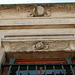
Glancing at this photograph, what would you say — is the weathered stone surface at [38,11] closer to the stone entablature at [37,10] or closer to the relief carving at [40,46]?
the stone entablature at [37,10]

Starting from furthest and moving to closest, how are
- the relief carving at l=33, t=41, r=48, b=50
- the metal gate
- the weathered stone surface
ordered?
the weathered stone surface
the relief carving at l=33, t=41, r=48, b=50
the metal gate

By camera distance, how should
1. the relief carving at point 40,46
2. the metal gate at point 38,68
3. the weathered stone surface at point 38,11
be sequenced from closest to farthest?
the metal gate at point 38,68
the relief carving at point 40,46
the weathered stone surface at point 38,11

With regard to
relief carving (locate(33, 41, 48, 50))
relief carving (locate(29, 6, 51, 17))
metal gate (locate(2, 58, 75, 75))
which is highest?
relief carving (locate(29, 6, 51, 17))

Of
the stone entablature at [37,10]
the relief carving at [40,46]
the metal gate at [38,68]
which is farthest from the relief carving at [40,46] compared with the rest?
the stone entablature at [37,10]

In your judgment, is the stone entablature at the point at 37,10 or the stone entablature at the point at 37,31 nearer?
the stone entablature at the point at 37,31

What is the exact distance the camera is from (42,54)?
439 cm

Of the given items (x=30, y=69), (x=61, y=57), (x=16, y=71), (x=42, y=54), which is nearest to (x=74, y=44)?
(x=61, y=57)

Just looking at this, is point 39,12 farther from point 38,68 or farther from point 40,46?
point 38,68

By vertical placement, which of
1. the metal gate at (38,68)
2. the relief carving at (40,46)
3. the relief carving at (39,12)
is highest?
the relief carving at (39,12)

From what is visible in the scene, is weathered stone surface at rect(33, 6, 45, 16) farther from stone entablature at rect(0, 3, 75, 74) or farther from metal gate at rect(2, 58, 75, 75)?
metal gate at rect(2, 58, 75, 75)

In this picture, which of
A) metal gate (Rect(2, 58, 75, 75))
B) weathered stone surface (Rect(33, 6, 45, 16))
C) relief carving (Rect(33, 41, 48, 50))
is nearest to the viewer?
metal gate (Rect(2, 58, 75, 75))

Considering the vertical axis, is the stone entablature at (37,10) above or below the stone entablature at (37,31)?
above

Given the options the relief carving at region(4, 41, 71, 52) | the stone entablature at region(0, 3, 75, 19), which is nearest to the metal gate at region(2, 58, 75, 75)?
the relief carving at region(4, 41, 71, 52)

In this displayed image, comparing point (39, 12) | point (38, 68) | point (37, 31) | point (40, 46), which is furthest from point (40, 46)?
point (39, 12)
